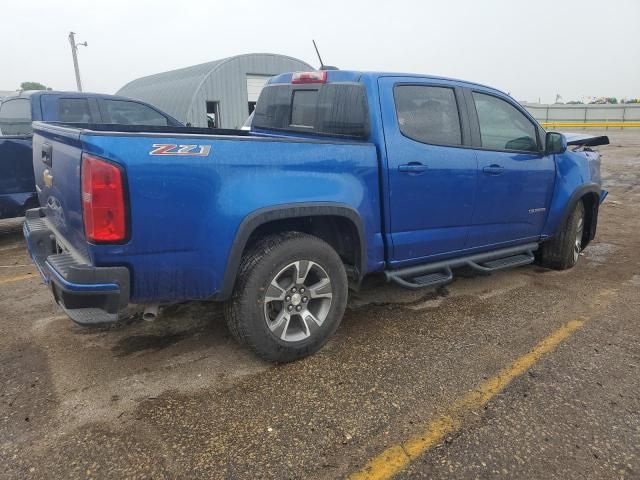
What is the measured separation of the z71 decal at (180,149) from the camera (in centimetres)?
254

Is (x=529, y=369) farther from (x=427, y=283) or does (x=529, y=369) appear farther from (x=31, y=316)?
(x=31, y=316)

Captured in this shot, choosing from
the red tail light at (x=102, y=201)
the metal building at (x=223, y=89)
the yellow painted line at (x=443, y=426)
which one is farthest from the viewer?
the metal building at (x=223, y=89)

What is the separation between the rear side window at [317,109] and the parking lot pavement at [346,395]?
1487 millimetres

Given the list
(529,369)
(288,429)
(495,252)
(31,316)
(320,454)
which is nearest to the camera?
(320,454)

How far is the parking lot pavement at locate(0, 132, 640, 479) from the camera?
2.33 metres

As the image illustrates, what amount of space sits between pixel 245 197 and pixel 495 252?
2.59 metres

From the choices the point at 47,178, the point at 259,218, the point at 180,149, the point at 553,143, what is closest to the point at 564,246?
the point at 553,143

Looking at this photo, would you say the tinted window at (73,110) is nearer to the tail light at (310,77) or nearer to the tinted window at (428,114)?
the tail light at (310,77)

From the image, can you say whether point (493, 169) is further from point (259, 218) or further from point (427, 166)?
point (259, 218)

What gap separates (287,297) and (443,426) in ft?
3.81

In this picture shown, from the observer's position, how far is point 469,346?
3.48m

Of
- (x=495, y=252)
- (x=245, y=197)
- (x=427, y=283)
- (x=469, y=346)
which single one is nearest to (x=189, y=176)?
(x=245, y=197)

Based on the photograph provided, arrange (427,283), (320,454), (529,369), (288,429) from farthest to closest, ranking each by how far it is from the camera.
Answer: (427,283)
(529,369)
(288,429)
(320,454)

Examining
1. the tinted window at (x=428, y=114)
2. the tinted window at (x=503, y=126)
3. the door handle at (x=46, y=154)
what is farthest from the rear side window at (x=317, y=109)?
the door handle at (x=46, y=154)
